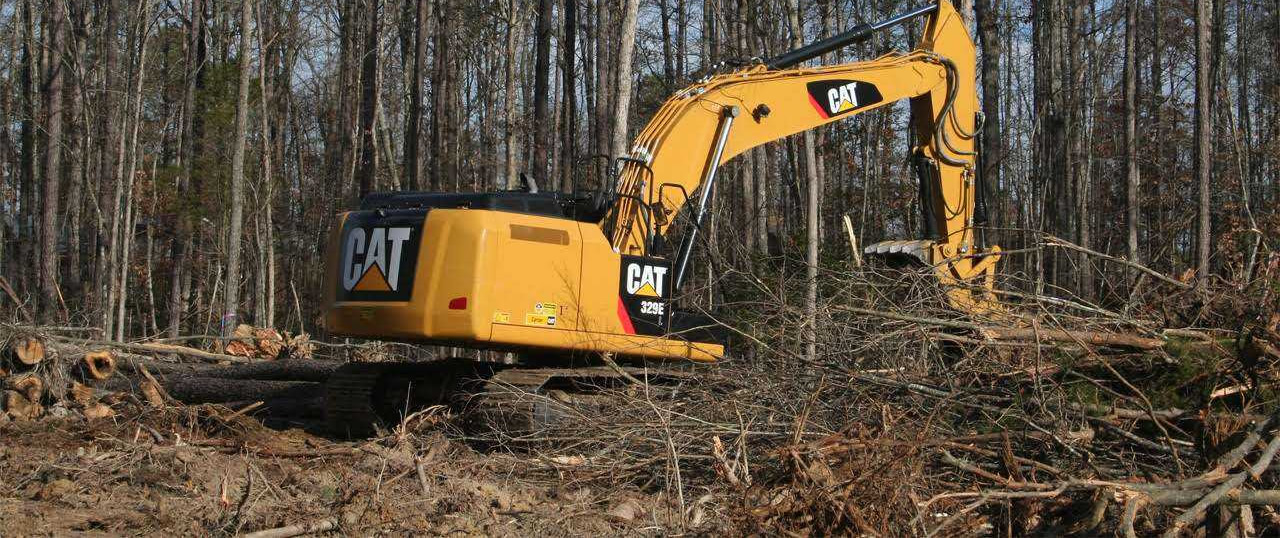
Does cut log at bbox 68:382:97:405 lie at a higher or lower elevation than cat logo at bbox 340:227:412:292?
lower

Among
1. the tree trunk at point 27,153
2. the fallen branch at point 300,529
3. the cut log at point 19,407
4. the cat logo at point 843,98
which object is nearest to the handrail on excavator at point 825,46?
the cat logo at point 843,98

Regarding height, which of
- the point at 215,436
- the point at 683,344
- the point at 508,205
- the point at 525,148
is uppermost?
the point at 525,148

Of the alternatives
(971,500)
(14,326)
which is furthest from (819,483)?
(14,326)

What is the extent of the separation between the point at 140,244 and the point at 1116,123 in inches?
1049

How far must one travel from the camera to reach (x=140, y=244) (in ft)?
100.0

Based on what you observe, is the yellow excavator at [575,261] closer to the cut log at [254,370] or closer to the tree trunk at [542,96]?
the cut log at [254,370]

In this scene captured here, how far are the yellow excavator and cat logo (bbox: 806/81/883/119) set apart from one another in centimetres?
1

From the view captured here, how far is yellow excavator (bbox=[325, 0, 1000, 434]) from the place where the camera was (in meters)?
7.74

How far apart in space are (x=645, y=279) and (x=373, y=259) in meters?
1.92

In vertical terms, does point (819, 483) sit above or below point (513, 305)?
below

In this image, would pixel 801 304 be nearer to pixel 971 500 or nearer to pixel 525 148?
Answer: pixel 971 500

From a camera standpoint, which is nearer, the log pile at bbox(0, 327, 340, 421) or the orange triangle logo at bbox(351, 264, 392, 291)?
the orange triangle logo at bbox(351, 264, 392, 291)

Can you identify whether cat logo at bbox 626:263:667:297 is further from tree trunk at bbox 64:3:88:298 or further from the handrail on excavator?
tree trunk at bbox 64:3:88:298

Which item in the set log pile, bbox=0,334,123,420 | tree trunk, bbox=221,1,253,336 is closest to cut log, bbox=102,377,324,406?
log pile, bbox=0,334,123,420
